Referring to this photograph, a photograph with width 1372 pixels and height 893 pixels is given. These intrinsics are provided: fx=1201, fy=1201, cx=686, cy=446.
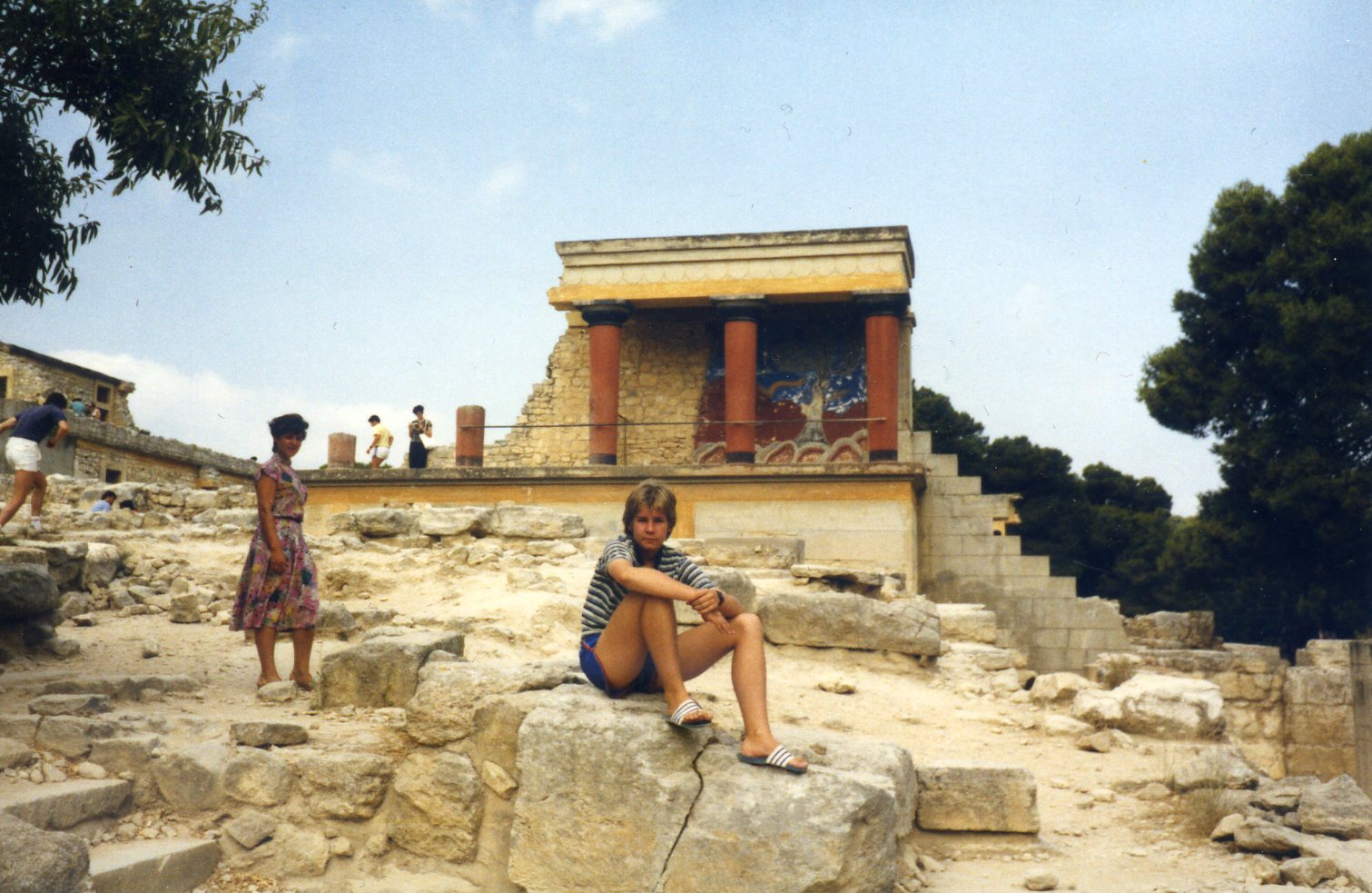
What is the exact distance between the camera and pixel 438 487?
1598cm

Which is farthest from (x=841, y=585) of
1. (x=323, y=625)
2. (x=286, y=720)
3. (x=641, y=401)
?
(x=641, y=401)

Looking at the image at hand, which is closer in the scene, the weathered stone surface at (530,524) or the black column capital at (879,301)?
the weathered stone surface at (530,524)

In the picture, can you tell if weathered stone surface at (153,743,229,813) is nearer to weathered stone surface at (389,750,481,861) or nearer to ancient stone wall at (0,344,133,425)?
weathered stone surface at (389,750,481,861)

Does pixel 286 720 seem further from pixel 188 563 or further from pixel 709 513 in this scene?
pixel 709 513

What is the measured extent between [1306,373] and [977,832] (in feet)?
62.6

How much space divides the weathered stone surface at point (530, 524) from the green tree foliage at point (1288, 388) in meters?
15.5

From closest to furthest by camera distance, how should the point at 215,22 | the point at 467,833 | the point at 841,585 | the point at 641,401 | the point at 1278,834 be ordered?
the point at 467,833 → the point at 1278,834 → the point at 215,22 → the point at 841,585 → the point at 641,401

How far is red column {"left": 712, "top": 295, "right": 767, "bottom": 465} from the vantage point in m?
17.2

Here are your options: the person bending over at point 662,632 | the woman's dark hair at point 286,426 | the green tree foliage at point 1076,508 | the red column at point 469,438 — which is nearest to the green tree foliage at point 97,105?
the woman's dark hair at point 286,426

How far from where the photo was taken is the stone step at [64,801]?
12.7 ft

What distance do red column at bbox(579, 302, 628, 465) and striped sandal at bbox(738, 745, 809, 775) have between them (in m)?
13.6

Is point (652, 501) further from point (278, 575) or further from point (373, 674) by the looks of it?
point (278, 575)

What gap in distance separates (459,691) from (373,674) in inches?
38.9

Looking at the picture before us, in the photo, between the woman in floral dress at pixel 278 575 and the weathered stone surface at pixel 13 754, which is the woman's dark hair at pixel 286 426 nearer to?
the woman in floral dress at pixel 278 575
